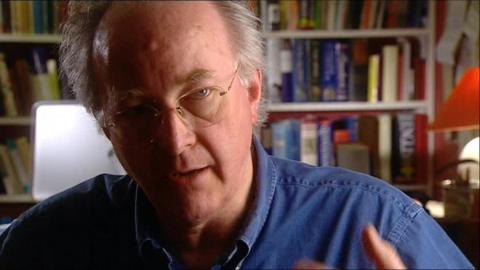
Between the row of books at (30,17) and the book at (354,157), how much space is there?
1.41 metres

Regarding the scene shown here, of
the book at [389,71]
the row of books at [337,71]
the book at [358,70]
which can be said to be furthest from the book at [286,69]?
the book at [389,71]

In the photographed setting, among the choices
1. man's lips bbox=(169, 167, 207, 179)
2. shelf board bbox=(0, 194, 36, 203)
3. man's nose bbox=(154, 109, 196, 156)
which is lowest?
shelf board bbox=(0, 194, 36, 203)

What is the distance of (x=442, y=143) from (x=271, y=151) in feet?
2.56

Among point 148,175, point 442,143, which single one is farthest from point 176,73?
point 442,143

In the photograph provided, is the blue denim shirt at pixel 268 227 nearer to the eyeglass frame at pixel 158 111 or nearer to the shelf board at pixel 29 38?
the eyeglass frame at pixel 158 111

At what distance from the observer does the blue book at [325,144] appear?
3.10 meters

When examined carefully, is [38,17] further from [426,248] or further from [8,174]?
[426,248]

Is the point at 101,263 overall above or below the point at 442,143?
above

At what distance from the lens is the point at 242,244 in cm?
88

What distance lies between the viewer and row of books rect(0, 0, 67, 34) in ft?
10.0

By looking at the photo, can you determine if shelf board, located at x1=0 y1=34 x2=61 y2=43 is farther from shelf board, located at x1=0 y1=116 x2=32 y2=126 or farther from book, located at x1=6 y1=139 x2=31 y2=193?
book, located at x1=6 y1=139 x2=31 y2=193

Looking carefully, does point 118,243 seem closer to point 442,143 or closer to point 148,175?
point 148,175

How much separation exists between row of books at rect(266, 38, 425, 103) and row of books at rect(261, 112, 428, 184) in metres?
0.12

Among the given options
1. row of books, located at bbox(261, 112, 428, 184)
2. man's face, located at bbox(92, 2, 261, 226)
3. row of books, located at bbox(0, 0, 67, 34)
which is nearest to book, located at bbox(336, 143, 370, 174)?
row of books, located at bbox(261, 112, 428, 184)
